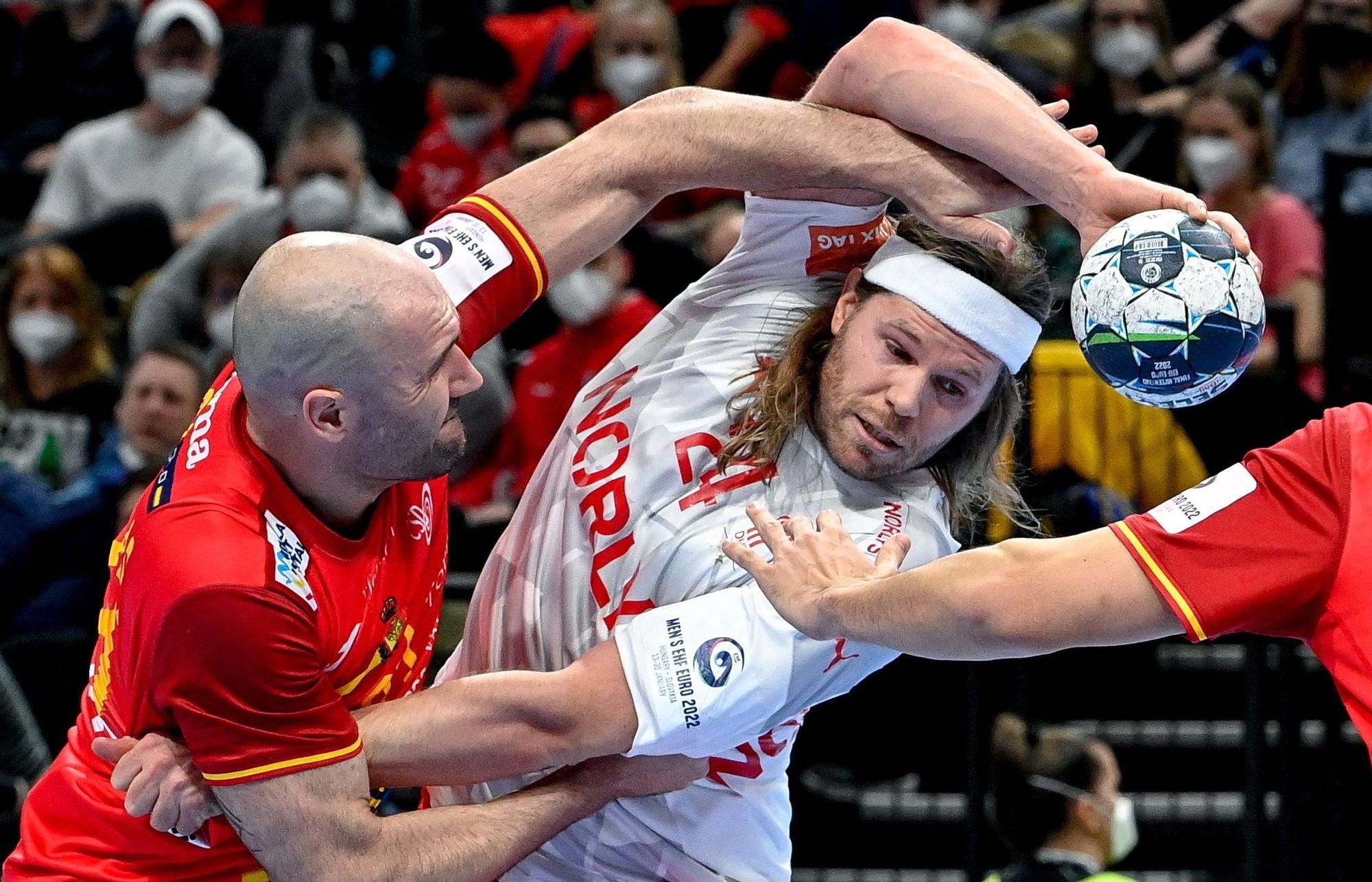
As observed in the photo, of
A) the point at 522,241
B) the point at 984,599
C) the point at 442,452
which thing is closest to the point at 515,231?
the point at 522,241

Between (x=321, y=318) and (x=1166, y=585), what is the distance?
4.05 ft

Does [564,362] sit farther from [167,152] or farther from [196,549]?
[196,549]

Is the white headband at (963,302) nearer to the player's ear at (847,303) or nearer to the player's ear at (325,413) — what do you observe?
the player's ear at (847,303)

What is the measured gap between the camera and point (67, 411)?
6441mm

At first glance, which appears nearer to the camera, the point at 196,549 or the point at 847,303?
the point at 196,549

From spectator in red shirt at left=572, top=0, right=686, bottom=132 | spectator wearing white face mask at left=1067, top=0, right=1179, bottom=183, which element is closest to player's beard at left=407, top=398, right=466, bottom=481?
spectator wearing white face mask at left=1067, top=0, right=1179, bottom=183

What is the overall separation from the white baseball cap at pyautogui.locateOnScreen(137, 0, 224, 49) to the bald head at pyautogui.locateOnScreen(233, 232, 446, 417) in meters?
5.30

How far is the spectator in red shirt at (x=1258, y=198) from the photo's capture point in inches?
219

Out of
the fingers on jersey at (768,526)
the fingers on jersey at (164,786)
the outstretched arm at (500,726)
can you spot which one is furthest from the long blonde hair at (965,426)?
the fingers on jersey at (164,786)

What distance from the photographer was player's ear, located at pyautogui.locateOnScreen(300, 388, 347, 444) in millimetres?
2662

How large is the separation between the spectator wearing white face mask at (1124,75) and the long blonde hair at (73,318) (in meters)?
3.54

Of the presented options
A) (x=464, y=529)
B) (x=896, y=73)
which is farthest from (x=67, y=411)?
(x=896, y=73)

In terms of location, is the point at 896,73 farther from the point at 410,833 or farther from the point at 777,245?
the point at 410,833

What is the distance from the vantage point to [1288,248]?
5.71 m
